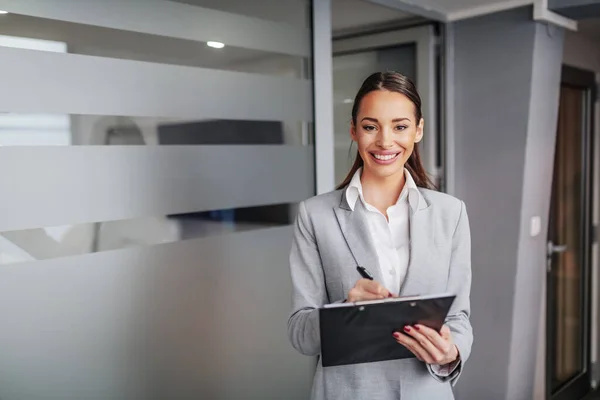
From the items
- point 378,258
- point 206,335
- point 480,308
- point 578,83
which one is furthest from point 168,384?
point 578,83

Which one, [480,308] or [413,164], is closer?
[413,164]

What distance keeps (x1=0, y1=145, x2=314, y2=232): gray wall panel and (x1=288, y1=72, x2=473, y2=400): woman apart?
635 mm

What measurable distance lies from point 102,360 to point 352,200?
93 cm

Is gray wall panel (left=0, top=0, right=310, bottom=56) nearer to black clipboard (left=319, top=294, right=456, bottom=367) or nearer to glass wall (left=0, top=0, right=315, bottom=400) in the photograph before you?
glass wall (left=0, top=0, right=315, bottom=400)

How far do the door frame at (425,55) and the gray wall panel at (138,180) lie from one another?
92 cm

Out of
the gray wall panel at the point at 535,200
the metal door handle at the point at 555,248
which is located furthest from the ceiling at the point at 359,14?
the metal door handle at the point at 555,248

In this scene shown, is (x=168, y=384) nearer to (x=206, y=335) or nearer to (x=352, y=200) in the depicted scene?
(x=206, y=335)

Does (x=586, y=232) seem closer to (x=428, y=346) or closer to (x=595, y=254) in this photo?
(x=595, y=254)

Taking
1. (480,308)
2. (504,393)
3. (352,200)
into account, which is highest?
(352,200)

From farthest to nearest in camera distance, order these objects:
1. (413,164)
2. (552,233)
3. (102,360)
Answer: (552,233) < (102,360) < (413,164)

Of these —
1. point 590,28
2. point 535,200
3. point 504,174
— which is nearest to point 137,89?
point 504,174

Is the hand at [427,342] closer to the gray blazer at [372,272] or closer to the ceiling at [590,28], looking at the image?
the gray blazer at [372,272]

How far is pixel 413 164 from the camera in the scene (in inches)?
60.9

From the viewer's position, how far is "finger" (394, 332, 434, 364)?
4.09 feet
